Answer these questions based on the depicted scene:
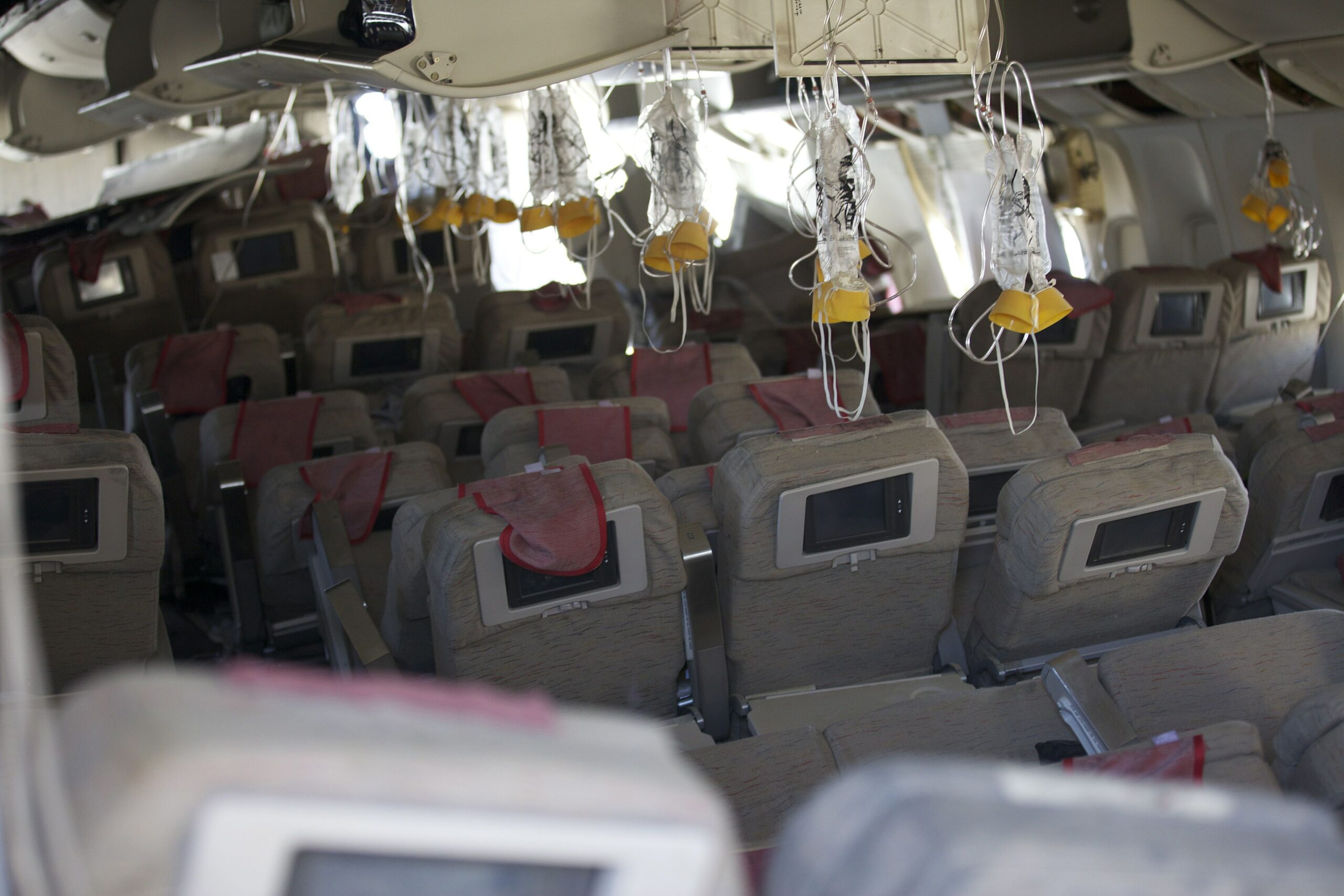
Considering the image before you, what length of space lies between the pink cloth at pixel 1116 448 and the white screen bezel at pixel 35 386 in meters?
2.89

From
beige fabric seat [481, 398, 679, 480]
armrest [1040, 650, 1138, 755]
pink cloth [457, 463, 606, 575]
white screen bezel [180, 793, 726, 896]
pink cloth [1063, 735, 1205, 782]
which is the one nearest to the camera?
white screen bezel [180, 793, 726, 896]

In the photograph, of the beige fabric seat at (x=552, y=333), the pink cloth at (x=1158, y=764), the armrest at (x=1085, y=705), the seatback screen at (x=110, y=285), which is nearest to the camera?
the pink cloth at (x=1158, y=764)

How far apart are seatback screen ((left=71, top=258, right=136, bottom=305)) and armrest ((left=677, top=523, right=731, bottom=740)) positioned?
4.91m

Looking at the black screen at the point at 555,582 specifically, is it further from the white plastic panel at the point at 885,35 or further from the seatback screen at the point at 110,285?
the seatback screen at the point at 110,285

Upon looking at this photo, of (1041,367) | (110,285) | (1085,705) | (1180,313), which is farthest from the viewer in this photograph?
(110,285)

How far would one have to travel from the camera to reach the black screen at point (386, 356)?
5379 millimetres

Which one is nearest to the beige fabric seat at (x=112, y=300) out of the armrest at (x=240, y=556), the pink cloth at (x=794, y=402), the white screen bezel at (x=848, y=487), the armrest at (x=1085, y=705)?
the armrest at (x=240, y=556)

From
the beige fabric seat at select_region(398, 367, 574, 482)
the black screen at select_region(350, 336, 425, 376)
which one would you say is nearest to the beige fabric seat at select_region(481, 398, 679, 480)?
the beige fabric seat at select_region(398, 367, 574, 482)

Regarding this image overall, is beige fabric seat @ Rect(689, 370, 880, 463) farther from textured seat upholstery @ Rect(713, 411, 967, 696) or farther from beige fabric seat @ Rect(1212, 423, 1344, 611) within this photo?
beige fabric seat @ Rect(1212, 423, 1344, 611)

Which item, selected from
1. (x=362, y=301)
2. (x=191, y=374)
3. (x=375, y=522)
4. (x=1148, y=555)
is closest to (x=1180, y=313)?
(x=1148, y=555)

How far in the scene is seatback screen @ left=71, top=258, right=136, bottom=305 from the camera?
632cm

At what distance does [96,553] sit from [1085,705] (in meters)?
2.25

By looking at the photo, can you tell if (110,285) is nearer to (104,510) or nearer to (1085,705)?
(104,510)

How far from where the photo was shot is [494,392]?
4625 mm
